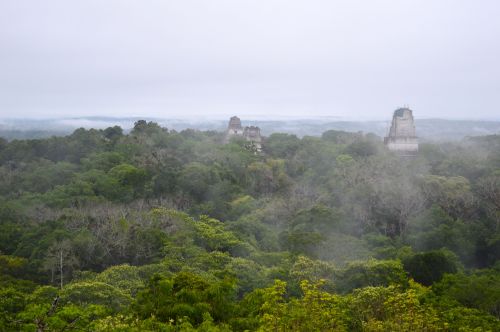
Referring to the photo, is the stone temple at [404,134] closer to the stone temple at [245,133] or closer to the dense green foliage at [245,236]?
the dense green foliage at [245,236]

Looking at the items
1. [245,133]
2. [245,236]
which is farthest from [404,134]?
[245,236]

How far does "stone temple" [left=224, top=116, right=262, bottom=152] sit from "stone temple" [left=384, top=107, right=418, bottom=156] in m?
11.8

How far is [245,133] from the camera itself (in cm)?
5075

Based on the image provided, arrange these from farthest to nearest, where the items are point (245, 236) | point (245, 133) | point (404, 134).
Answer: point (245, 133) → point (404, 134) → point (245, 236)

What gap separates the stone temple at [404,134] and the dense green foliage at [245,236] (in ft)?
3.17

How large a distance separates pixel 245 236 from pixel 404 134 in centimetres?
2152

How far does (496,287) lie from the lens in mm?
16703

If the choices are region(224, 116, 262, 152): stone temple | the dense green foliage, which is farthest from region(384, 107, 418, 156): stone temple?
region(224, 116, 262, 152): stone temple

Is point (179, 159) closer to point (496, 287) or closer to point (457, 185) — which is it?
point (457, 185)

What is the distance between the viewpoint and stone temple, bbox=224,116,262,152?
48578 mm

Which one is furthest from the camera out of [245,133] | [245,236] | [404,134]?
[245,133]

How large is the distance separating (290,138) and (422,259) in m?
30.4

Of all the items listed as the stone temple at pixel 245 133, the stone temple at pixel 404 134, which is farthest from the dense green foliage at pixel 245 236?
the stone temple at pixel 245 133

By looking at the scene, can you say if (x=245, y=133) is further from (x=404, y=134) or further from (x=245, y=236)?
(x=245, y=236)
